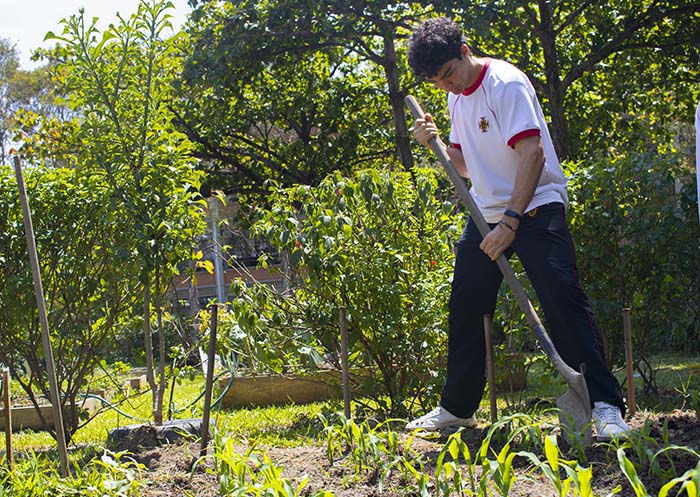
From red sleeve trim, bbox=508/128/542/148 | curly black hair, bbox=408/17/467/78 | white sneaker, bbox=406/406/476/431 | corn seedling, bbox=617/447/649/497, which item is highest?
curly black hair, bbox=408/17/467/78

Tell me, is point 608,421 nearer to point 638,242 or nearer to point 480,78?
point 480,78

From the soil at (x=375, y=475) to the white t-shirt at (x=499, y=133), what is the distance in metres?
1.02

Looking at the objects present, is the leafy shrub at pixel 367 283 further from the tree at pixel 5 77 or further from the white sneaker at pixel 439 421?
the tree at pixel 5 77

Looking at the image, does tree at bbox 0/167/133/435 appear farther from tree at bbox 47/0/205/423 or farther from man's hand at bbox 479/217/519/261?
man's hand at bbox 479/217/519/261

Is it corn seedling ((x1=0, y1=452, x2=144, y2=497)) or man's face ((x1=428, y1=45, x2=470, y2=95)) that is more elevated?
man's face ((x1=428, y1=45, x2=470, y2=95))

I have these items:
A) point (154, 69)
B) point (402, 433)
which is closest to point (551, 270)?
point (402, 433)

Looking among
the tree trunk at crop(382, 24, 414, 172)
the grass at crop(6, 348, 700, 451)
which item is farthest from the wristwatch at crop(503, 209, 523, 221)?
the tree trunk at crop(382, 24, 414, 172)

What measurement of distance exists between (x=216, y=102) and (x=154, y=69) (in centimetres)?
1011

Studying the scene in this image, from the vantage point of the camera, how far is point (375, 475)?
9.81 ft

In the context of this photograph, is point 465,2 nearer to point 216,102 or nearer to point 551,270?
point 216,102

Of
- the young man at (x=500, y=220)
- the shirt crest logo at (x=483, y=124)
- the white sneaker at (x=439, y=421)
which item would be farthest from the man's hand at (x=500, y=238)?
the white sneaker at (x=439, y=421)

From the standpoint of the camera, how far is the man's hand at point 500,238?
343 cm

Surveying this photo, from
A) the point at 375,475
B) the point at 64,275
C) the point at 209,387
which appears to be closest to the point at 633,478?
the point at 375,475

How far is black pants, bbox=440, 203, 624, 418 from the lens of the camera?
334 cm
